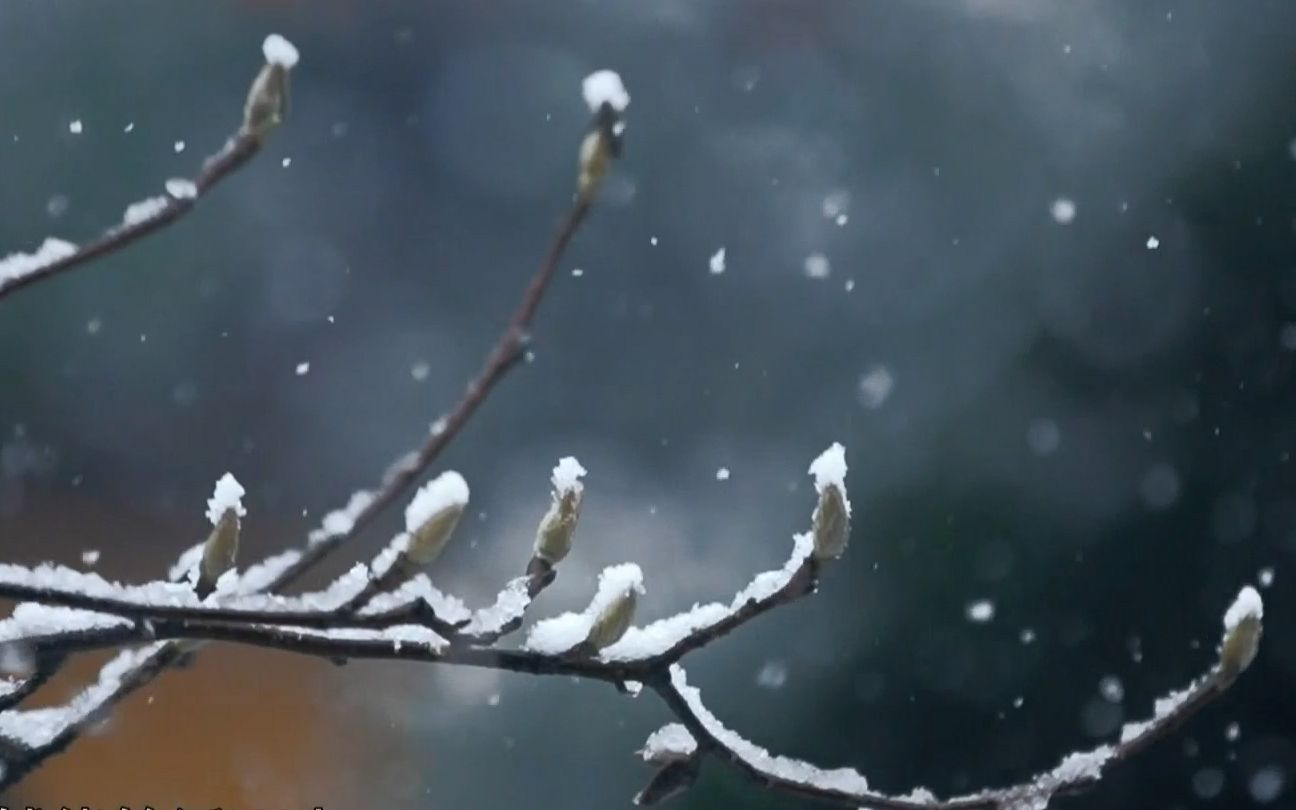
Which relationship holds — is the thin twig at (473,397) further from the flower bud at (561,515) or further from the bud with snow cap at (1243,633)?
the bud with snow cap at (1243,633)

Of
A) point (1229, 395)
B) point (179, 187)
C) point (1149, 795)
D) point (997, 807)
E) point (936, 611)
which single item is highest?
point (179, 187)

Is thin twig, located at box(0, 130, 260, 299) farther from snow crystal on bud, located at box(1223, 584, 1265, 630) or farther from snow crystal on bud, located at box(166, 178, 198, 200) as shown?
snow crystal on bud, located at box(1223, 584, 1265, 630)

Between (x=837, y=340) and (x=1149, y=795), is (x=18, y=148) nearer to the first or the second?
(x=837, y=340)

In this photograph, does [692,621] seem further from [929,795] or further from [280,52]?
[280,52]

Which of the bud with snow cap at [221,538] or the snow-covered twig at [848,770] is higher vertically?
the bud with snow cap at [221,538]

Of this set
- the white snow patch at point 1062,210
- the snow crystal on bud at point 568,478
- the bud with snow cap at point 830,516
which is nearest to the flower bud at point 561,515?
the snow crystal on bud at point 568,478

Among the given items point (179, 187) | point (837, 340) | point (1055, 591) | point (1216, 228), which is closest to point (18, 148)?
point (837, 340)
